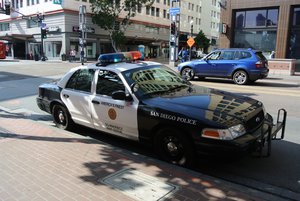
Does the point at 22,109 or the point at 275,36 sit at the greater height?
the point at 275,36

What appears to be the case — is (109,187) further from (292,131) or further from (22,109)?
(22,109)

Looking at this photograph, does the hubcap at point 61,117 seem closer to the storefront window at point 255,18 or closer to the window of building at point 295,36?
the window of building at point 295,36

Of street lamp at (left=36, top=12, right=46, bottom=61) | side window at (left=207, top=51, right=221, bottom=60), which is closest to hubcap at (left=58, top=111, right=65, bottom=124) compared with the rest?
side window at (left=207, top=51, right=221, bottom=60)

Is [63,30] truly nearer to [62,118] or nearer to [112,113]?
[62,118]

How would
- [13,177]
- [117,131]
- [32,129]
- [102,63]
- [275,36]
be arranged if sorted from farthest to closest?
[275,36] < [32,129] < [102,63] < [117,131] < [13,177]

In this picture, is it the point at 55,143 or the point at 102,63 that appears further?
the point at 102,63

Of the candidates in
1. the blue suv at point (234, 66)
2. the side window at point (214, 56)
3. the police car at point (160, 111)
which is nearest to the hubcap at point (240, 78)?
the blue suv at point (234, 66)

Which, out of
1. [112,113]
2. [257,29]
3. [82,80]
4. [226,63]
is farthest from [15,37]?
[112,113]

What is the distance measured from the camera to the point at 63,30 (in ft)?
143

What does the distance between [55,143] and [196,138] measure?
270 centimetres

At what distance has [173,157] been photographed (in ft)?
15.3

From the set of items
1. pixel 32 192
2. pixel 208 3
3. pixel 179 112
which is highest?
pixel 208 3

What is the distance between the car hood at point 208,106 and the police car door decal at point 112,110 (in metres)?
0.43

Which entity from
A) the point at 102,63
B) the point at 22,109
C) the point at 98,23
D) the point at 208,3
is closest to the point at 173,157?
the point at 102,63
